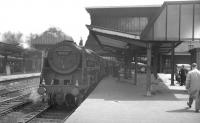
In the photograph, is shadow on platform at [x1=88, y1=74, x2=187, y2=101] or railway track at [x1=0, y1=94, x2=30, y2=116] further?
shadow on platform at [x1=88, y1=74, x2=187, y2=101]

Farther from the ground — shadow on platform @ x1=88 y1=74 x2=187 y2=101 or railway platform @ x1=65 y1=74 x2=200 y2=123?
shadow on platform @ x1=88 y1=74 x2=187 y2=101

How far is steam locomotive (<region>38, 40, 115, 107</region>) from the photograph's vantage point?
1234cm

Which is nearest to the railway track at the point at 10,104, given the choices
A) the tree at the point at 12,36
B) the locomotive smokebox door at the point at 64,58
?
the locomotive smokebox door at the point at 64,58

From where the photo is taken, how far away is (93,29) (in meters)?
14.3

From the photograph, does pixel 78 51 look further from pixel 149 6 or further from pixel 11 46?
pixel 149 6

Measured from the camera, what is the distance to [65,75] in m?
13.1

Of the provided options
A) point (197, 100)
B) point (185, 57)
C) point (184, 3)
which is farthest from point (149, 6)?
point (197, 100)

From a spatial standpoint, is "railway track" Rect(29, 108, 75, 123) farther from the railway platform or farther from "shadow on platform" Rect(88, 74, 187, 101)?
"shadow on platform" Rect(88, 74, 187, 101)

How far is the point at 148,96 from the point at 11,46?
19145mm

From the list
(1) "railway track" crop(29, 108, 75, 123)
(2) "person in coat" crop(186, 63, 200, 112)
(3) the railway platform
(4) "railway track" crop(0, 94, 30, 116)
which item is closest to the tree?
(4) "railway track" crop(0, 94, 30, 116)

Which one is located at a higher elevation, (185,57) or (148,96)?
(185,57)

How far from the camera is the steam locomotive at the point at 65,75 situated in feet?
40.5

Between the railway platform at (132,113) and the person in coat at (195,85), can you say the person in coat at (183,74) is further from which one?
the person in coat at (195,85)

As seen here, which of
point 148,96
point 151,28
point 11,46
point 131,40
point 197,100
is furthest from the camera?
point 11,46
